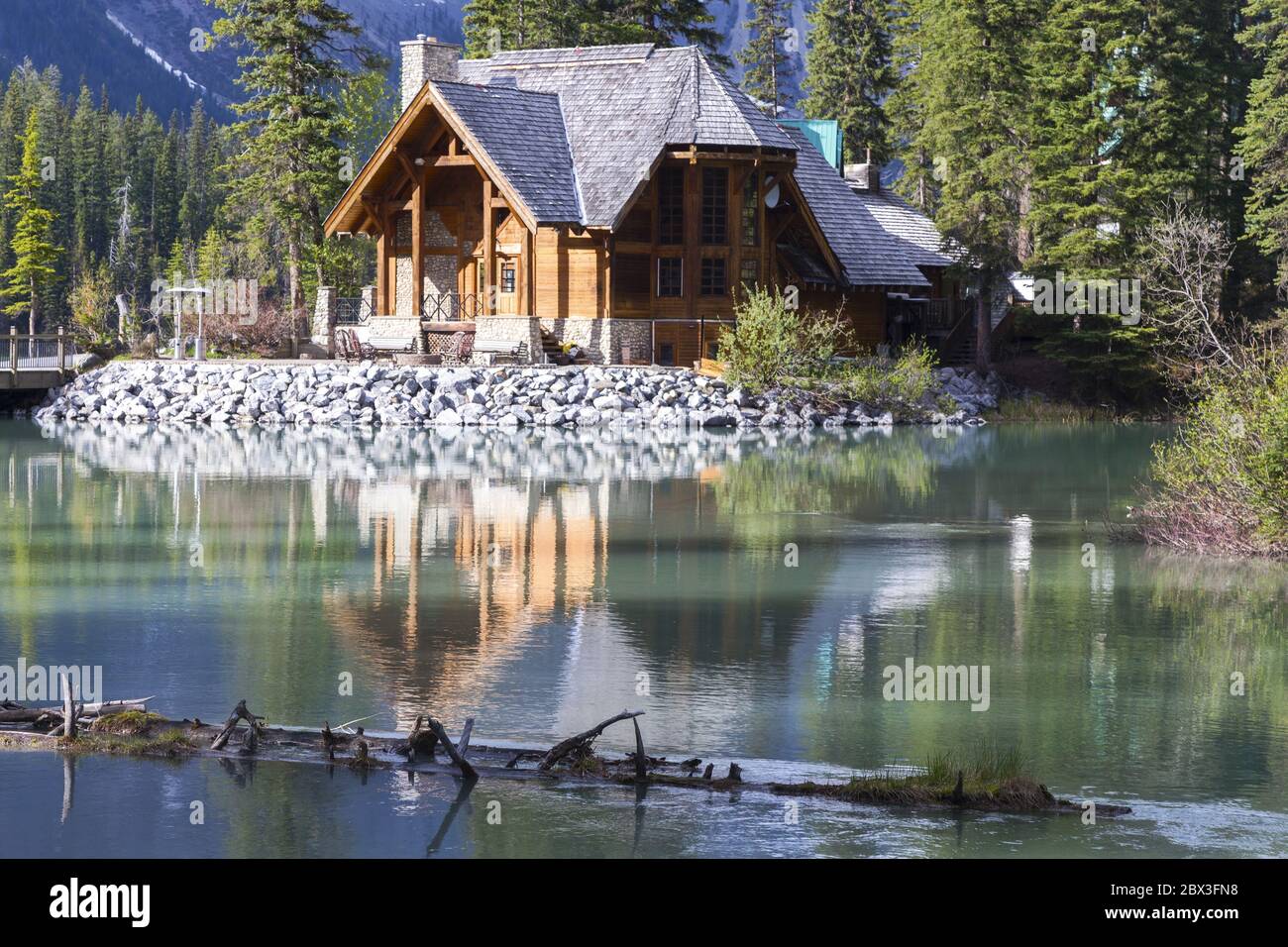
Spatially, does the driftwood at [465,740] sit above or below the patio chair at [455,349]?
below

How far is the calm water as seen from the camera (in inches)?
432

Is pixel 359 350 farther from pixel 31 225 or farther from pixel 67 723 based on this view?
pixel 67 723

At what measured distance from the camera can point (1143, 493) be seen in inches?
1112

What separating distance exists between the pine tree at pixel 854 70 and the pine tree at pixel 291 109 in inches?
797

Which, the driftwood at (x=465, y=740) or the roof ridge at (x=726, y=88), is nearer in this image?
the driftwood at (x=465, y=740)

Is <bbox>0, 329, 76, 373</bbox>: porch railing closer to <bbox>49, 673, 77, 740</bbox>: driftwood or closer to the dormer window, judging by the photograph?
the dormer window

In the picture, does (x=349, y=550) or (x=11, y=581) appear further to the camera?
(x=349, y=550)

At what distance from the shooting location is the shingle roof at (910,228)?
2094 inches

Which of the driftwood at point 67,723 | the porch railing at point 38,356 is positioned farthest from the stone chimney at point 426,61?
the driftwood at point 67,723

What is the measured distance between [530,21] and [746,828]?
5500cm

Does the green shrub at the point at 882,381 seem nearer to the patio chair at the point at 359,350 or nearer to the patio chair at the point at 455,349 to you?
the patio chair at the point at 455,349
